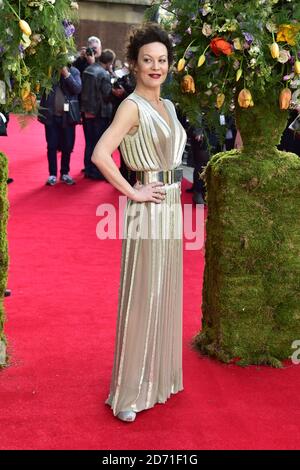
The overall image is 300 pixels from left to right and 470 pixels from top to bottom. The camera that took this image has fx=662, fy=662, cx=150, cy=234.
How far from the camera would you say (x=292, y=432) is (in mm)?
2982

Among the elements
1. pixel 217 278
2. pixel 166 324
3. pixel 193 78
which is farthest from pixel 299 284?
pixel 193 78

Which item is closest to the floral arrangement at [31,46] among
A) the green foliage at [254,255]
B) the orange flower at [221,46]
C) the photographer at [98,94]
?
the orange flower at [221,46]

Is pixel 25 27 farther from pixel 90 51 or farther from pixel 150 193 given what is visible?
pixel 90 51

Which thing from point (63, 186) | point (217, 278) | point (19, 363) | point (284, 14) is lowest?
point (63, 186)

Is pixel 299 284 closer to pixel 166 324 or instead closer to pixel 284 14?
pixel 166 324

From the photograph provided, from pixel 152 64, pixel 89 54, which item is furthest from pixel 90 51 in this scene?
pixel 152 64

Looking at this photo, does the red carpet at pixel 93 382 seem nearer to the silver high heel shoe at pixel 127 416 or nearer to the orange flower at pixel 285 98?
the silver high heel shoe at pixel 127 416

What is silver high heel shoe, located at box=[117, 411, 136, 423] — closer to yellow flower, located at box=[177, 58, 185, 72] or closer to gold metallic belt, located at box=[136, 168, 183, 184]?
gold metallic belt, located at box=[136, 168, 183, 184]

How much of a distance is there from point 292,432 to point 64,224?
4271 mm

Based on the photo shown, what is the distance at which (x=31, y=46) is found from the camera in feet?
10.3

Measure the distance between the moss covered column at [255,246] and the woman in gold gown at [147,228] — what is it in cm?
58

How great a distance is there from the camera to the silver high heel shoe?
119 inches

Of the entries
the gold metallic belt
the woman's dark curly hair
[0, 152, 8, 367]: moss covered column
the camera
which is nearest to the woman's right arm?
the gold metallic belt

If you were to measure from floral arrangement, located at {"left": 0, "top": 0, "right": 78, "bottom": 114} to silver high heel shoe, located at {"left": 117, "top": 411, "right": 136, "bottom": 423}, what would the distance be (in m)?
1.52
